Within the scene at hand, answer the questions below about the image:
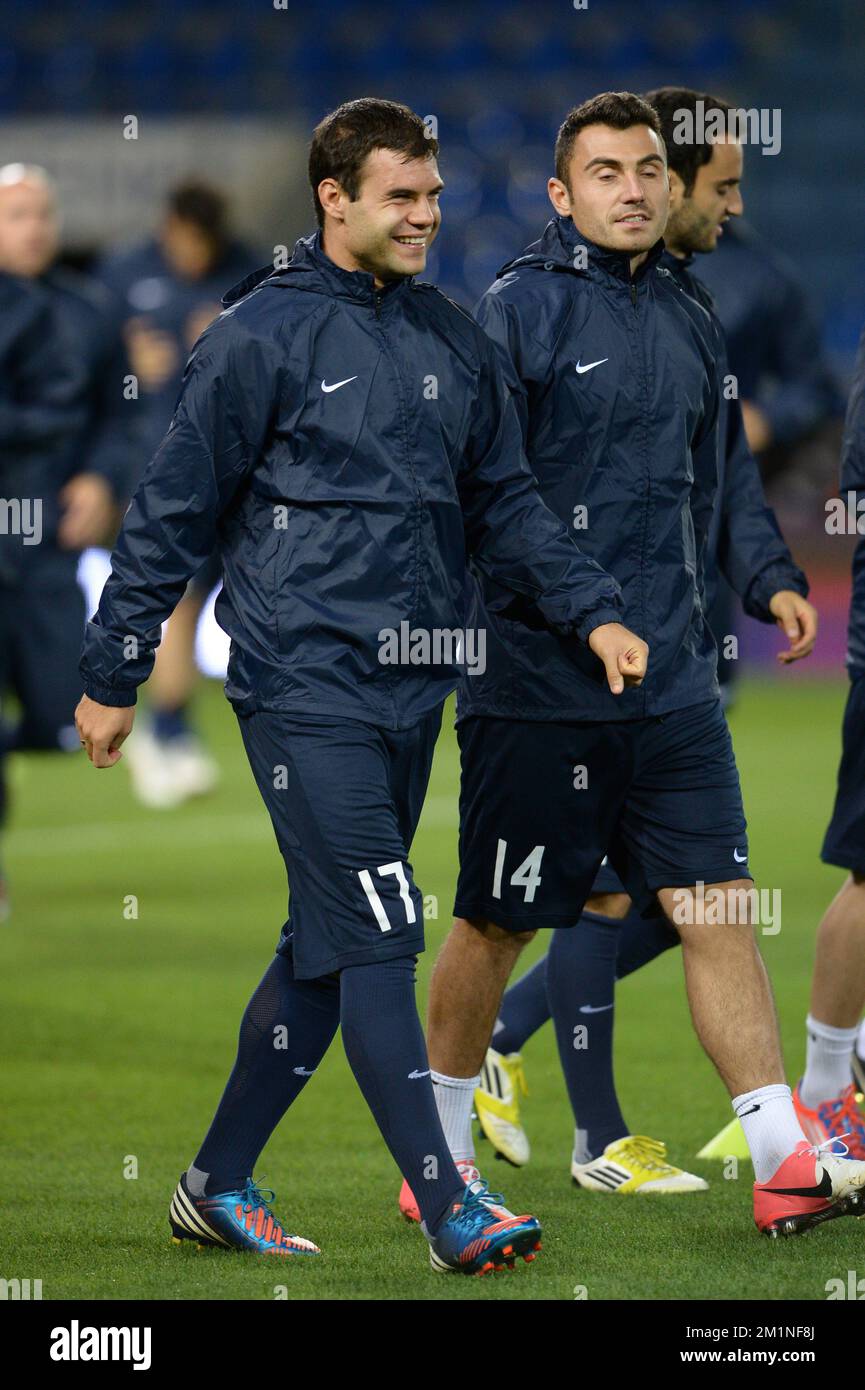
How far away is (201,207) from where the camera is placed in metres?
10.8

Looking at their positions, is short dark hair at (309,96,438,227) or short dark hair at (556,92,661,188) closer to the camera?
short dark hair at (309,96,438,227)

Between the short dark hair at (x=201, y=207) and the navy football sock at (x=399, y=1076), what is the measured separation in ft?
25.0

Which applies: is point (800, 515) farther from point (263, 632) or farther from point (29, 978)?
point (263, 632)

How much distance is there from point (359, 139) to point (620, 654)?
37.9 inches

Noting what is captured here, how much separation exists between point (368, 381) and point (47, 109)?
55.7ft

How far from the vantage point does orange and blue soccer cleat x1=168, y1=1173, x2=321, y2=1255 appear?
383 cm

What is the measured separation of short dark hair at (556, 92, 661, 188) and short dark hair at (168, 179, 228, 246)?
680 centimetres

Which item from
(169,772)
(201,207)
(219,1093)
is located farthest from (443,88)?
(219,1093)

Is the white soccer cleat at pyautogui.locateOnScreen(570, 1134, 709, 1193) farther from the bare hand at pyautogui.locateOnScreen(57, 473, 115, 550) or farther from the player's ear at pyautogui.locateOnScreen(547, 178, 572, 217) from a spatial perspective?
the bare hand at pyautogui.locateOnScreen(57, 473, 115, 550)

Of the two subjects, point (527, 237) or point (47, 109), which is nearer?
point (527, 237)

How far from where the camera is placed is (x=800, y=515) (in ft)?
51.0

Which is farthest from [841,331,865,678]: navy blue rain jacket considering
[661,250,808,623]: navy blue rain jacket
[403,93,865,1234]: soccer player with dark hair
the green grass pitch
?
the green grass pitch
